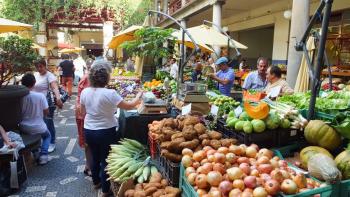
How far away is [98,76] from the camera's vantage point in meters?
3.75

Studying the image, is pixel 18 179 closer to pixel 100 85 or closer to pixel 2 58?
pixel 100 85

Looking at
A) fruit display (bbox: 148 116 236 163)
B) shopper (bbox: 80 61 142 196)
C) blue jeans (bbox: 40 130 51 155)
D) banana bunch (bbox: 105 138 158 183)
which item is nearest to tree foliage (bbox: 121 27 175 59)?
blue jeans (bbox: 40 130 51 155)

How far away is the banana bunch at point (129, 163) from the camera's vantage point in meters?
3.46

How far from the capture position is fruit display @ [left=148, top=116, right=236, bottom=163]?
9.75ft

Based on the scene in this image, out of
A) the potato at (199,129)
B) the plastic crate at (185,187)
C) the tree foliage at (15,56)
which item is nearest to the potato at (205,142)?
the potato at (199,129)

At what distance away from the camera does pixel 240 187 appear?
2.23m

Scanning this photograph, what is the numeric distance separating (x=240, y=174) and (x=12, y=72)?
20.9ft

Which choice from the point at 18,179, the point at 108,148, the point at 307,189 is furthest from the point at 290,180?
the point at 18,179

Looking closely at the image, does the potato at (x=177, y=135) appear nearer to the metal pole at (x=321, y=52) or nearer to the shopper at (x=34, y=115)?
the metal pole at (x=321, y=52)

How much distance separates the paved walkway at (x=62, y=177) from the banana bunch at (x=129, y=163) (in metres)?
0.87

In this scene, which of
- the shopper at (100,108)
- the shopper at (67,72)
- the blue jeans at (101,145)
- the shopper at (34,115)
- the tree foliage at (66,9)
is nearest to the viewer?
the shopper at (100,108)

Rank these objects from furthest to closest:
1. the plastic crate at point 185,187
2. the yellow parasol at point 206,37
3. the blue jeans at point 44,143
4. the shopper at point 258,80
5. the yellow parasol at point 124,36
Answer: the yellow parasol at point 124,36
the yellow parasol at point 206,37
the shopper at point 258,80
the blue jeans at point 44,143
the plastic crate at point 185,187

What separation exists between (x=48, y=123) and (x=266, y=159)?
184 inches

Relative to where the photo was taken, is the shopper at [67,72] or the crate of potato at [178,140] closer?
the crate of potato at [178,140]
